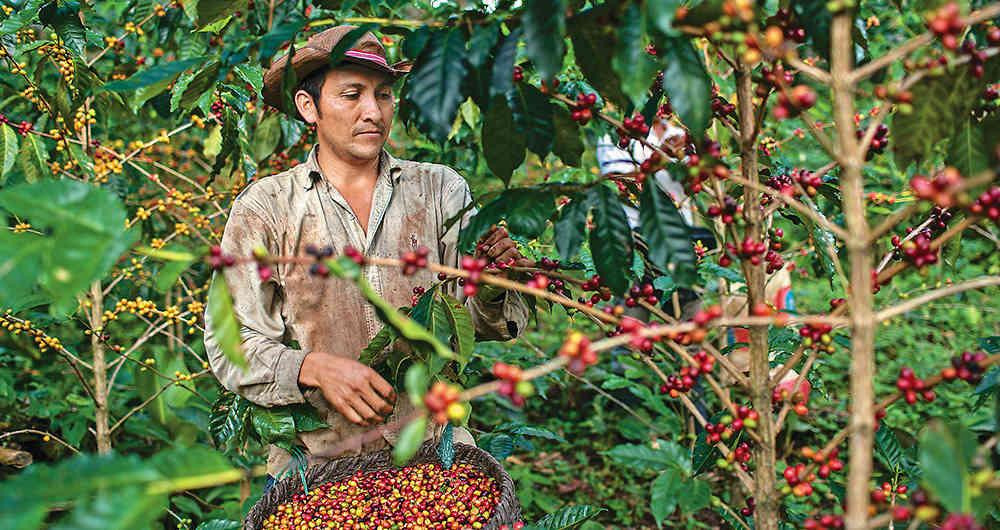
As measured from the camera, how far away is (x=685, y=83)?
995 millimetres

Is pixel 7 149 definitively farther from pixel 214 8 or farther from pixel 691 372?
pixel 691 372

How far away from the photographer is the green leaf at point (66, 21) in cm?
216

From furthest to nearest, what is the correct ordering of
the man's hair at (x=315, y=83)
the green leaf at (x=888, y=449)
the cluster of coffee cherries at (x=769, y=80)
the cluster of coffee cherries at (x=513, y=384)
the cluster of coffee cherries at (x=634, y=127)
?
the man's hair at (x=315, y=83), the green leaf at (x=888, y=449), the cluster of coffee cherries at (x=634, y=127), the cluster of coffee cherries at (x=769, y=80), the cluster of coffee cherries at (x=513, y=384)

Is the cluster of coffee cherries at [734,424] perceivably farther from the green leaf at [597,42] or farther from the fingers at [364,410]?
the fingers at [364,410]

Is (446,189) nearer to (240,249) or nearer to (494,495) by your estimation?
(240,249)

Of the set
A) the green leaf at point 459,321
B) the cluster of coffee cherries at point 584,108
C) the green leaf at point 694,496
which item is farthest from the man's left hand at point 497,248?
the green leaf at point 694,496

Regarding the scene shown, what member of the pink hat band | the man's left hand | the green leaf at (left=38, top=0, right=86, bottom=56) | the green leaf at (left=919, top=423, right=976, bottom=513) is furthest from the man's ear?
the green leaf at (left=919, top=423, right=976, bottom=513)

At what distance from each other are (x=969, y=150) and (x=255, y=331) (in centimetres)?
160

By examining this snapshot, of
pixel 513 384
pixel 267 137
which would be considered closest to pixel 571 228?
pixel 513 384

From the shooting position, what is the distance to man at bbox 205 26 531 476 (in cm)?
205

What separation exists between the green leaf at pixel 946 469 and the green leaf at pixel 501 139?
29.7 inches

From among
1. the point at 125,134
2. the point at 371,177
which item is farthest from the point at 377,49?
the point at 125,134

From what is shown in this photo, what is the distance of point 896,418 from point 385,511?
147 inches

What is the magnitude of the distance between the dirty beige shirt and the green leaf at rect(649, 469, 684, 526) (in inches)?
33.7
